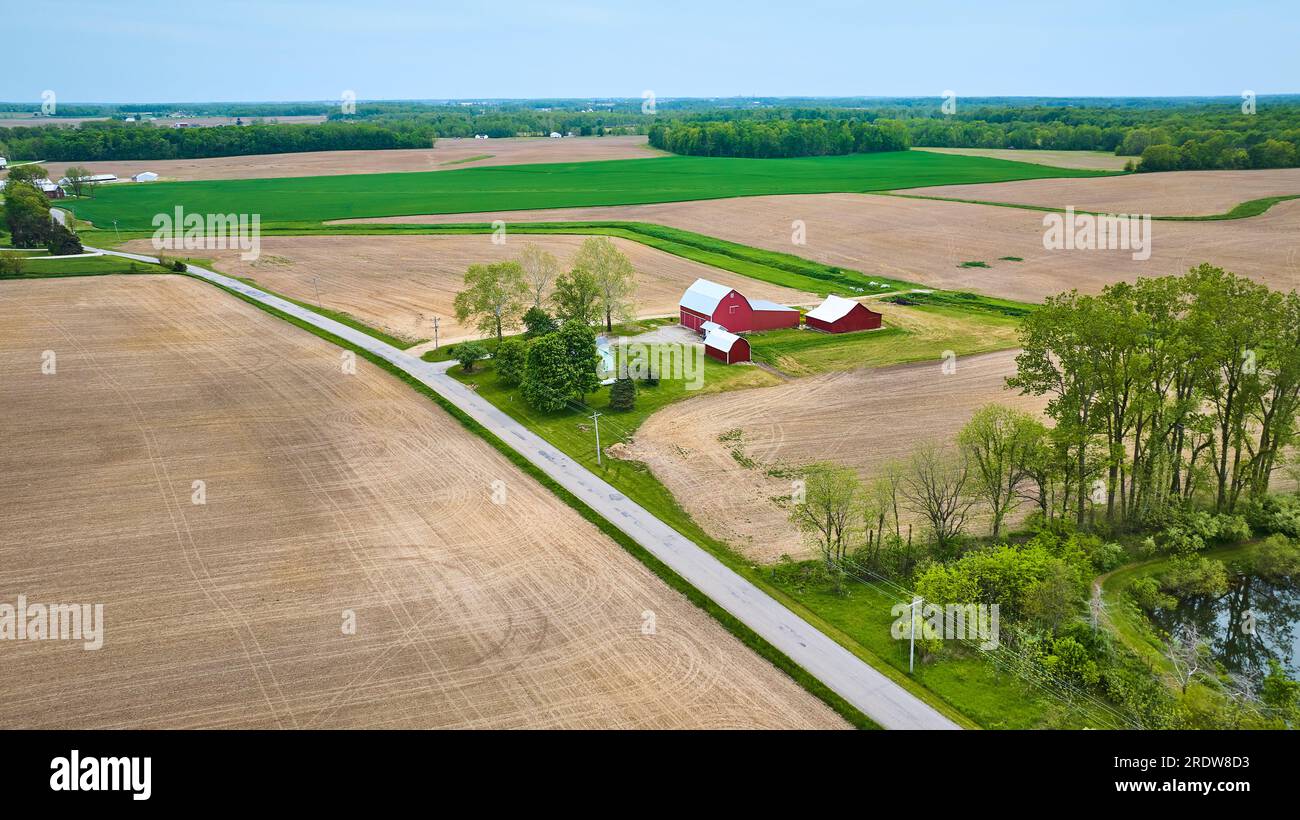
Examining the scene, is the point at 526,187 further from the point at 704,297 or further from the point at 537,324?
the point at 537,324

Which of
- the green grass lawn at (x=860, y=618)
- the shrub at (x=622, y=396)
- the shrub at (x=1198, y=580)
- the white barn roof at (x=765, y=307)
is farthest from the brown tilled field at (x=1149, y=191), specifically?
the green grass lawn at (x=860, y=618)

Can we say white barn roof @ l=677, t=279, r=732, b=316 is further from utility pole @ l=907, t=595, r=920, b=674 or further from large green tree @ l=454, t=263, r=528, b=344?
utility pole @ l=907, t=595, r=920, b=674

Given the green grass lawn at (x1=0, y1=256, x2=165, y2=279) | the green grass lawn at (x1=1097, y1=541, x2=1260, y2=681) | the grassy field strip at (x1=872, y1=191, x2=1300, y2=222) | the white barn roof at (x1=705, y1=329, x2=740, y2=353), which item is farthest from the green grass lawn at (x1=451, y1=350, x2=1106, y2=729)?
the grassy field strip at (x1=872, y1=191, x2=1300, y2=222)

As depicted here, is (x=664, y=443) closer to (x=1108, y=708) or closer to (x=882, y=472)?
(x=882, y=472)

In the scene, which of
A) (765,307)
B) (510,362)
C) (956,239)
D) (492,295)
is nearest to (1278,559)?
(765,307)

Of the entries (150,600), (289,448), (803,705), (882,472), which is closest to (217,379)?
(289,448)

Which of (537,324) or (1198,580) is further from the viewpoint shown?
(537,324)

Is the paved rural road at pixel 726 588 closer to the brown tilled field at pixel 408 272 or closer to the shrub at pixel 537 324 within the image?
the shrub at pixel 537 324
